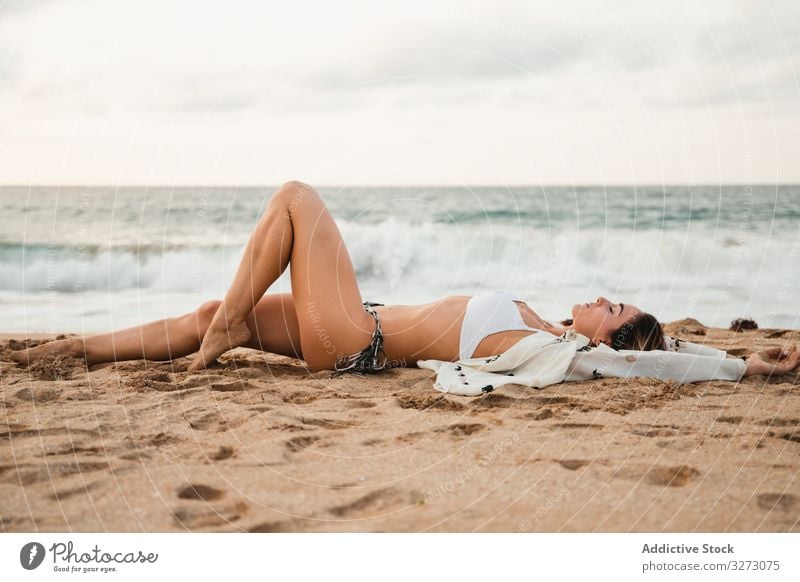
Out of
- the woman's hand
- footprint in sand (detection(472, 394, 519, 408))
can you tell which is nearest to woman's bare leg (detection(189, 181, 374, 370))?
footprint in sand (detection(472, 394, 519, 408))

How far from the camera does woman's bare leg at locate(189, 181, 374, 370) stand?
3.71 meters

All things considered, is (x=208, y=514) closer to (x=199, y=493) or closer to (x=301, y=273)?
(x=199, y=493)

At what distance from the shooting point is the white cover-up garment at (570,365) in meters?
3.75

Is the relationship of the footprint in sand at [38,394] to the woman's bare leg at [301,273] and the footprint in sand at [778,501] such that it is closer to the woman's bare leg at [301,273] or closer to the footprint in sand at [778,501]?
the woman's bare leg at [301,273]

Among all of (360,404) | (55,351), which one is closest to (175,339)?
(55,351)

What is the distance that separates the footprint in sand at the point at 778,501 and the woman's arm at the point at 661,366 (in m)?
1.28

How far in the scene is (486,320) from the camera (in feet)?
12.6

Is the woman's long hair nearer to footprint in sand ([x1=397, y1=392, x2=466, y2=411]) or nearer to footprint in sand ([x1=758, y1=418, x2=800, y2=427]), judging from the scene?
footprint in sand ([x1=758, y1=418, x2=800, y2=427])

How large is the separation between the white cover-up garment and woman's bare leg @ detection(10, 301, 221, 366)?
139 centimetres

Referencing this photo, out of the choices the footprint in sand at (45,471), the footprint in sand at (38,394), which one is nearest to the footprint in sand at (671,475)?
the footprint in sand at (45,471)
